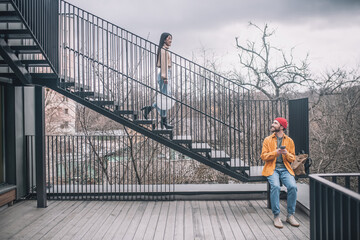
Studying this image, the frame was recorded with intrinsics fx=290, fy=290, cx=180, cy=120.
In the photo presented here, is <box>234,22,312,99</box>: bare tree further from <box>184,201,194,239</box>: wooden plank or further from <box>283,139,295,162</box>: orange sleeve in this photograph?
<box>184,201,194,239</box>: wooden plank

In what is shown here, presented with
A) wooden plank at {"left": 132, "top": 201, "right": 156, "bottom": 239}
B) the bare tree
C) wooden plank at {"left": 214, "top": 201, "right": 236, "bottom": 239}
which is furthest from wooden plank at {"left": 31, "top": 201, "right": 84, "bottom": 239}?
the bare tree

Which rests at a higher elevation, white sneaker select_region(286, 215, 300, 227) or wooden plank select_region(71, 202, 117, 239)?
white sneaker select_region(286, 215, 300, 227)

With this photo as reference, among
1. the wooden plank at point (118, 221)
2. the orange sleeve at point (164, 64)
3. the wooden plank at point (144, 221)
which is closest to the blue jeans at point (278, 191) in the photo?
the wooden plank at point (144, 221)

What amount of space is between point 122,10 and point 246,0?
5.87 m

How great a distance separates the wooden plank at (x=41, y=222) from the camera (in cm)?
460

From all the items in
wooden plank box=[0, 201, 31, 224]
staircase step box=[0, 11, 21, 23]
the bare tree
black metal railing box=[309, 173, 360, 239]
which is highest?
the bare tree

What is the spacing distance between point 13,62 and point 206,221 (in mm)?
4405

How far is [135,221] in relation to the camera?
16.9ft

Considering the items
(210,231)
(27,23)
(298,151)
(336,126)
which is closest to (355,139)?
(336,126)

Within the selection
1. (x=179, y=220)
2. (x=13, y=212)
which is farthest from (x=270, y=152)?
(x=13, y=212)

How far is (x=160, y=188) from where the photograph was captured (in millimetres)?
6645

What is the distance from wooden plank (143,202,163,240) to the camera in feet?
14.9

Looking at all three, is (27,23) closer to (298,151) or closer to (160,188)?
(160,188)

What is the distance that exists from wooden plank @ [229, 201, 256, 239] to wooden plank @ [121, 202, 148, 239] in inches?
68.9
